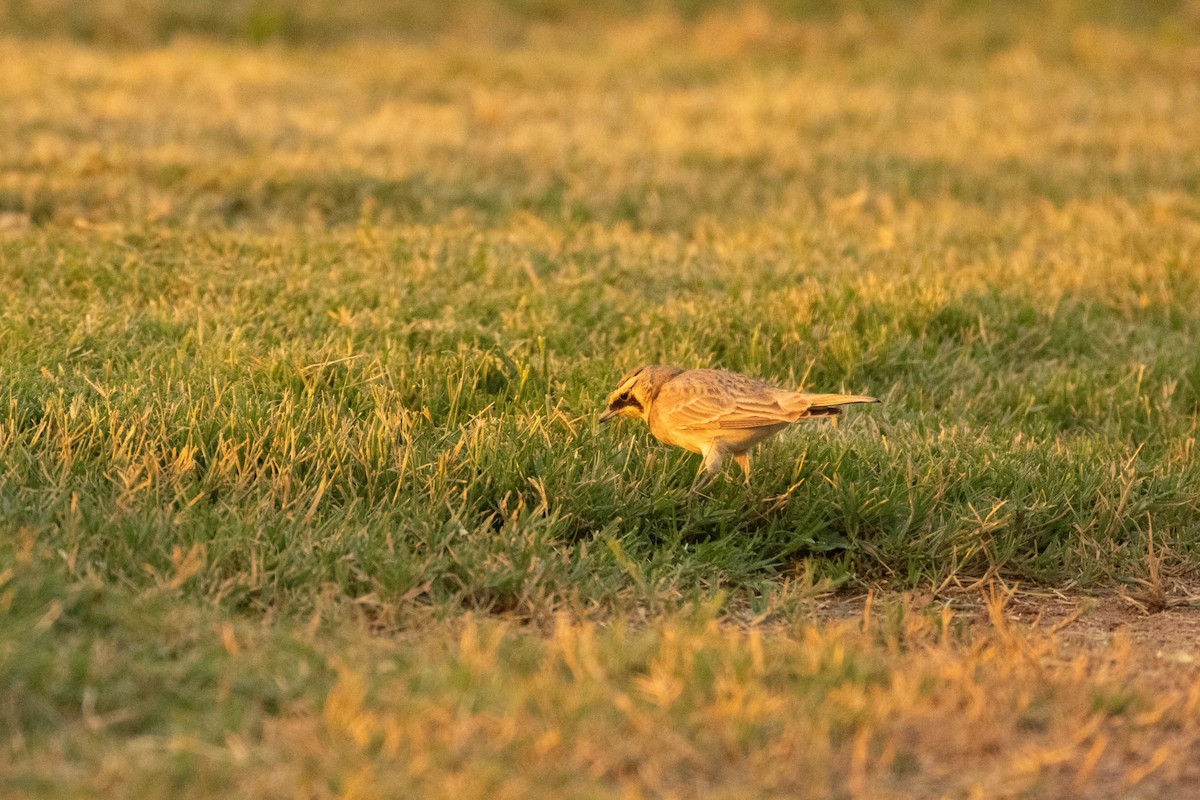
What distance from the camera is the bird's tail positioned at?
4.59m

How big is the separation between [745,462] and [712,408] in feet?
1.05

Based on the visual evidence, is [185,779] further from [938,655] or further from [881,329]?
[881,329]

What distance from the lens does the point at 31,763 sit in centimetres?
327

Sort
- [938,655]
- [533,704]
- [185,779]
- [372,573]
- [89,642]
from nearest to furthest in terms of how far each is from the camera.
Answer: [185,779]
[533,704]
[89,642]
[938,655]
[372,573]

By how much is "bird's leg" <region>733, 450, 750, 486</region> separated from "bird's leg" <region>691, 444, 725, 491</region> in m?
0.05

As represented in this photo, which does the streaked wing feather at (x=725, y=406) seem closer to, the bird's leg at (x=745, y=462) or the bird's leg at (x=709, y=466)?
the bird's leg at (x=709, y=466)

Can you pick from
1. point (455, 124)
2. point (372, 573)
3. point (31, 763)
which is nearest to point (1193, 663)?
point (372, 573)

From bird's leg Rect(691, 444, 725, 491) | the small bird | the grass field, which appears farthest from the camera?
bird's leg Rect(691, 444, 725, 491)

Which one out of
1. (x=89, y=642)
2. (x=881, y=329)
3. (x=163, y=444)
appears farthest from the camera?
(x=881, y=329)

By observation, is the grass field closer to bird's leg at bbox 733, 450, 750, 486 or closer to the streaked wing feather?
bird's leg at bbox 733, 450, 750, 486

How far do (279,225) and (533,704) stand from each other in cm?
499

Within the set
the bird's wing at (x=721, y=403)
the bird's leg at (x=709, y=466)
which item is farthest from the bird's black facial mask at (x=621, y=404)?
the bird's leg at (x=709, y=466)

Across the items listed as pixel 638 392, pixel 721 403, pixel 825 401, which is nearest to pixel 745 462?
pixel 721 403

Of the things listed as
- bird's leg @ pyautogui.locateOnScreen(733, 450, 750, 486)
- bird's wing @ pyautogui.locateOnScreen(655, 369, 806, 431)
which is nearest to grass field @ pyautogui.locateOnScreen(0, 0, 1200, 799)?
bird's leg @ pyautogui.locateOnScreen(733, 450, 750, 486)
